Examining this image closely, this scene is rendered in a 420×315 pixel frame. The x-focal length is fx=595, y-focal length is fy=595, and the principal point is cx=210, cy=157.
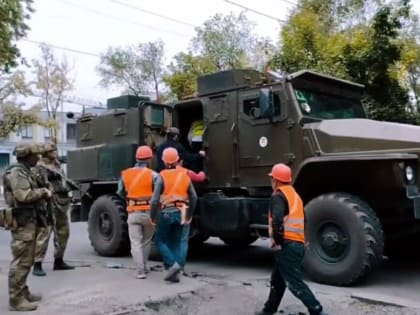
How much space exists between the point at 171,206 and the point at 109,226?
293 cm

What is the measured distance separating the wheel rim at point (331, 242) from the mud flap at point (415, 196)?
2.88ft

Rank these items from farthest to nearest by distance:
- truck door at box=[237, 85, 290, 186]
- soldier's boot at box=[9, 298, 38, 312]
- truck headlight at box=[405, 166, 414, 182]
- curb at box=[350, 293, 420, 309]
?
truck door at box=[237, 85, 290, 186], truck headlight at box=[405, 166, 414, 182], curb at box=[350, 293, 420, 309], soldier's boot at box=[9, 298, 38, 312]

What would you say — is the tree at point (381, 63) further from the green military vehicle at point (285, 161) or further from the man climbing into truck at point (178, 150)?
the man climbing into truck at point (178, 150)

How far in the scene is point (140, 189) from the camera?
25.8ft

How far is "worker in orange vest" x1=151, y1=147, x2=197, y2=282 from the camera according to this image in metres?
7.38

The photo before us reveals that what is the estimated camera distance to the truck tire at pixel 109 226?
9.78m

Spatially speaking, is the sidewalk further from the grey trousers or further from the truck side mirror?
the truck side mirror

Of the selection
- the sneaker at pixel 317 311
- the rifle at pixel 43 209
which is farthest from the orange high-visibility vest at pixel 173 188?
the sneaker at pixel 317 311

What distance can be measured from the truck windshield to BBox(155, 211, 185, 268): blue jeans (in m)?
2.36

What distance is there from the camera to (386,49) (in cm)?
1642

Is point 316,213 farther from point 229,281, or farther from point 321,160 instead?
point 229,281

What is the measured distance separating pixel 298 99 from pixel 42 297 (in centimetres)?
423

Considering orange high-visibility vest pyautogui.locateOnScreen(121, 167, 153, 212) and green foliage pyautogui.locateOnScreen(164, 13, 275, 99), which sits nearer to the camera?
orange high-visibility vest pyautogui.locateOnScreen(121, 167, 153, 212)

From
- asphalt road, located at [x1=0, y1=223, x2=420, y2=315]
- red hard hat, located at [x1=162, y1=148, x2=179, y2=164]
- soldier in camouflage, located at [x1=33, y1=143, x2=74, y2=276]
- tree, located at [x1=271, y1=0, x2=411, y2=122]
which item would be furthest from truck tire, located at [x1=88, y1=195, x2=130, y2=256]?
tree, located at [x1=271, y1=0, x2=411, y2=122]
